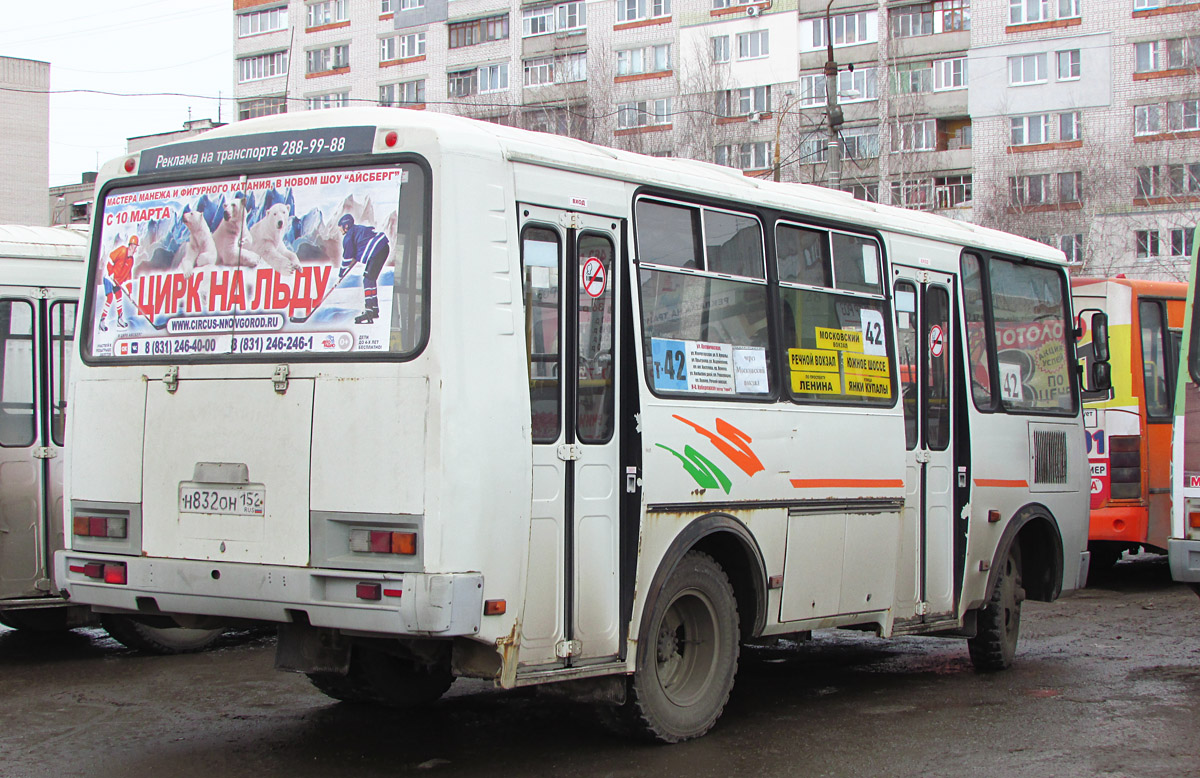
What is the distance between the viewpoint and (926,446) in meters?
9.50

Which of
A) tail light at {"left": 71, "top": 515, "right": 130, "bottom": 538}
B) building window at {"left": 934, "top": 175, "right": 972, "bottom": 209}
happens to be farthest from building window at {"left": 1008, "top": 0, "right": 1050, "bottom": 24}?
tail light at {"left": 71, "top": 515, "right": 130, "bottom": 538}

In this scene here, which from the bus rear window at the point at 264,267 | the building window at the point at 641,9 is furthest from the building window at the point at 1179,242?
the bus rear window at the point at 264,267

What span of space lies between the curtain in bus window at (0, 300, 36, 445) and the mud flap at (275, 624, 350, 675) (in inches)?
168

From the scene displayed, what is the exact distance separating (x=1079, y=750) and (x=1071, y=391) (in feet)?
13.7

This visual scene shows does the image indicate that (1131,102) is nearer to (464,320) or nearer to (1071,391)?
(1071,391)

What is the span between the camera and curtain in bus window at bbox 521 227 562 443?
670 cm

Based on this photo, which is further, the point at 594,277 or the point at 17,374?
the point at 17,374

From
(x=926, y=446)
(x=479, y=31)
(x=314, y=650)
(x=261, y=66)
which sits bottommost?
(x=314, y=650)

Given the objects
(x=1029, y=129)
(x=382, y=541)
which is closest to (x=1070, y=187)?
(x=1029, y=129)

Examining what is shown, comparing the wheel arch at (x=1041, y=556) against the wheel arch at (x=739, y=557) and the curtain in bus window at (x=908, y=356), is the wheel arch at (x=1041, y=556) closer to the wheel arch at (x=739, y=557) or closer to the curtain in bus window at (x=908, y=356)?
the curtain in bus window at (x=908, y=356)

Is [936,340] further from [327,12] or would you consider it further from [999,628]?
[327,12]

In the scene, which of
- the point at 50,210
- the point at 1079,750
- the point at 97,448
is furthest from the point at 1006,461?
the point at 50,210

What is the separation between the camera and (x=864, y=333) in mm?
9039

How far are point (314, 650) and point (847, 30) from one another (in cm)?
5534
